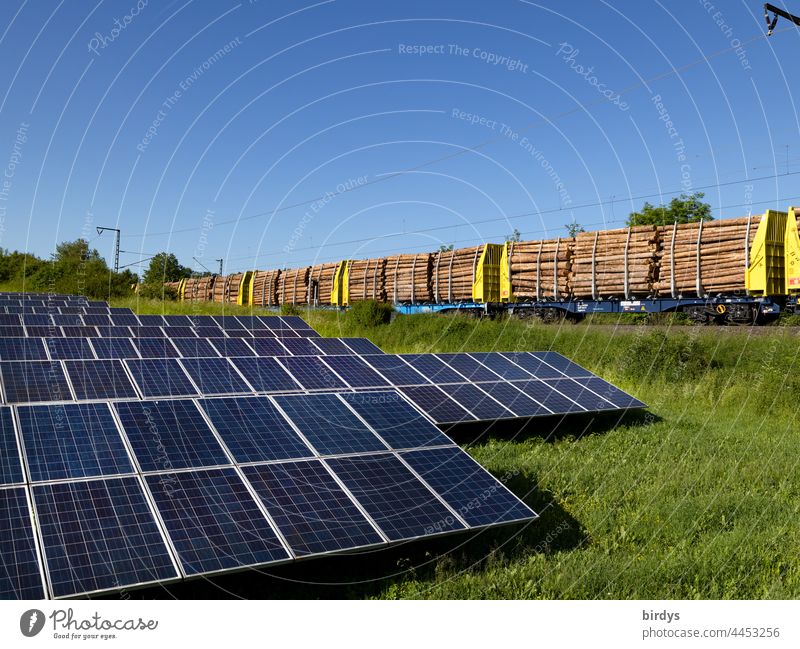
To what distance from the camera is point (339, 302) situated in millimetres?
40875

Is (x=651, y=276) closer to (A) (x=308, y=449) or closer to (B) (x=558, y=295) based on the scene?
(B) (x=558, y=295)

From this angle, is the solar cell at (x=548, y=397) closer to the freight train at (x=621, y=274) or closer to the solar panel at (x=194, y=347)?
the solar panel at (x=194, y=347)

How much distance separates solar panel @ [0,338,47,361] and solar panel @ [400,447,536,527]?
603cm

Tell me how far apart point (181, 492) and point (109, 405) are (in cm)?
201

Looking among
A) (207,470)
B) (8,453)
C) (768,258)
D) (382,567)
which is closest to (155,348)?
(8,453)

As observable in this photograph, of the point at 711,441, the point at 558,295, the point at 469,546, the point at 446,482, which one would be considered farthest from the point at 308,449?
the point at 558,295

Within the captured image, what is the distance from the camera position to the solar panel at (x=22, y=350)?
960 cm

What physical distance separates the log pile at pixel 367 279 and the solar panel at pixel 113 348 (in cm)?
2317

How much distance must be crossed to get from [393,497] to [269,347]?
850 centimetres

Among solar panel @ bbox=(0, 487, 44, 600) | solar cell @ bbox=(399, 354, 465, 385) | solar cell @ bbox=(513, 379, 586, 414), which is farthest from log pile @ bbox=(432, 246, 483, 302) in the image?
solar panel @ bbox=(0, 487, 44, 600)

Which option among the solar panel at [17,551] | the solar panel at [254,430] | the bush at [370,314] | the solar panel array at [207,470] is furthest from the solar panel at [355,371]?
the bush at [370,314]

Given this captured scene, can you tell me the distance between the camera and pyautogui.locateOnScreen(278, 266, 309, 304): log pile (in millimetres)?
45406

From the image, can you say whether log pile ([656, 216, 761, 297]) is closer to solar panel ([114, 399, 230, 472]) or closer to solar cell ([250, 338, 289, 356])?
solar cell ([250, 338, 289, 356])

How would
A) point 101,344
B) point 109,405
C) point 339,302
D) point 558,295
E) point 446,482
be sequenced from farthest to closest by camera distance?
point 339,302 → point 558,295 → point 101,344 → point 109,405 → point 446,482
